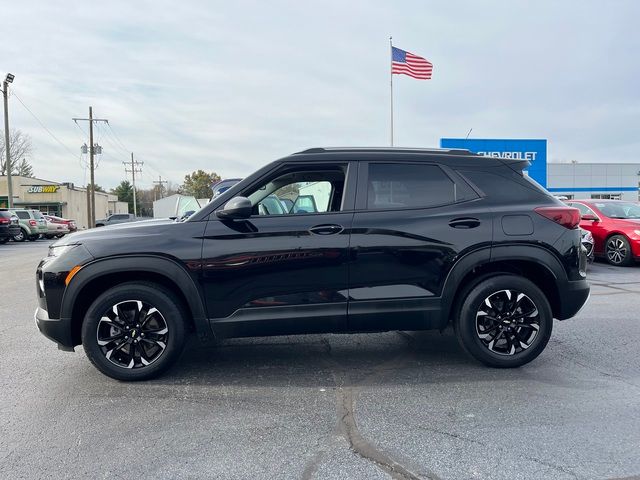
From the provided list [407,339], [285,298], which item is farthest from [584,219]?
[285,298]

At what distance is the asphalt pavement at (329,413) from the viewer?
281 cm

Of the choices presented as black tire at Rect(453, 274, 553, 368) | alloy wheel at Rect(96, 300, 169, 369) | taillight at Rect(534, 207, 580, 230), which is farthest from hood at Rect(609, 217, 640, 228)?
alloy wheel at Rect(96, 300, 169, 369)

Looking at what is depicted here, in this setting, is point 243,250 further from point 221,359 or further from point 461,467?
point 461,467

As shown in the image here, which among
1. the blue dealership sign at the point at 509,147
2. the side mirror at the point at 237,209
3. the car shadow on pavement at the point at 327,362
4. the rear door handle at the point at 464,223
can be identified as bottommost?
the car shadow on pavement at the point at 327,362

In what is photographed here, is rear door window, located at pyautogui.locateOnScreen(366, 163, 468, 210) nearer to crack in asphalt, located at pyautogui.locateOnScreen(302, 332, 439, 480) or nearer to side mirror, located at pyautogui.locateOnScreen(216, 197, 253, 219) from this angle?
side mirror, located at pyautogui.locateOnScreen(216, 197, 253, 219)

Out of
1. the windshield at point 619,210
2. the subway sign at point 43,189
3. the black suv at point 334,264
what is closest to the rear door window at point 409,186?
the black suv at point 334,264

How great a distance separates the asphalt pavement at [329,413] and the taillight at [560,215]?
1.31 metres

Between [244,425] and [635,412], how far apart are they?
2780 millimetres

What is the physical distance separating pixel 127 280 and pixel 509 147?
1443 centimetres

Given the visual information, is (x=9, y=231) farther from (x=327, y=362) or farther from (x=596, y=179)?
(x=596, y=179)

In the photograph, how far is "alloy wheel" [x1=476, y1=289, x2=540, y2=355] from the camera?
13.8 ft

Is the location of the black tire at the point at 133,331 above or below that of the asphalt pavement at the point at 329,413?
above

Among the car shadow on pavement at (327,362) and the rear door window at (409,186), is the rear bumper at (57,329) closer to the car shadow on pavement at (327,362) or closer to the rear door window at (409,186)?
the car shadow on pavement at (327,362)

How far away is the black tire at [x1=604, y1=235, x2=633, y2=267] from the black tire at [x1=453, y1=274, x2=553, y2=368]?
27.2ft
